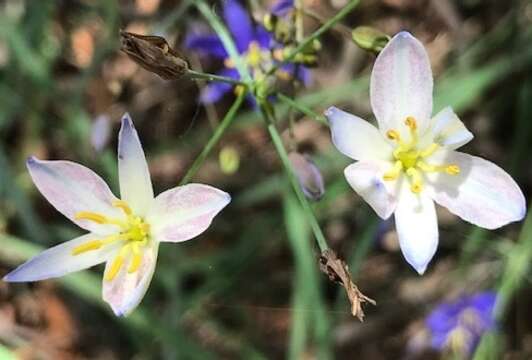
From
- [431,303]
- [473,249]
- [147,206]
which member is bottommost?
[431,303]

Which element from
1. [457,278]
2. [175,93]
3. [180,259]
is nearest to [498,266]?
[457,278]

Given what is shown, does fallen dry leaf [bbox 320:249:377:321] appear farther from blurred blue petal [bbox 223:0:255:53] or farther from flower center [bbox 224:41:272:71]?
blurred blue petal [bbox 223:0:255:53]

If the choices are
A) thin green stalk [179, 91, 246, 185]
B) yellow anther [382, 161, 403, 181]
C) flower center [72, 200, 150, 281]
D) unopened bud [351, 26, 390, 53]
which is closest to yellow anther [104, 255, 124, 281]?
flower center [72, 200, 150, 281]

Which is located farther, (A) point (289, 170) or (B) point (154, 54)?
(A) point (289, 170)

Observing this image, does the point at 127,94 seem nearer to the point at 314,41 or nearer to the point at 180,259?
the point at 180,259

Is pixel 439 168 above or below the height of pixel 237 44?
below

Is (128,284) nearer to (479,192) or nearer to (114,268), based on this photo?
(114,268)

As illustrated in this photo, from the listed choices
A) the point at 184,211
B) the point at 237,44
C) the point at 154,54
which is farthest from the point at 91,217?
the point at 237,44
